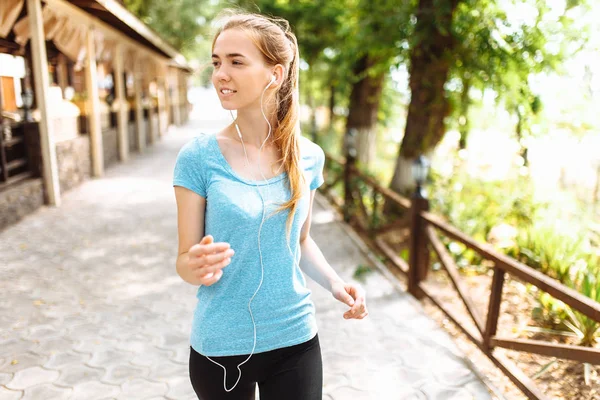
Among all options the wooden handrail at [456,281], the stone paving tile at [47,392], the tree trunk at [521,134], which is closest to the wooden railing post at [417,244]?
the wooden handrail at [456,281]

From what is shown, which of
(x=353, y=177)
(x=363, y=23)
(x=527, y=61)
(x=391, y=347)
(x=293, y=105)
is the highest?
(x=363, y=23)

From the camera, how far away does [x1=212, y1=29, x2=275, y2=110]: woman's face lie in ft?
5.08

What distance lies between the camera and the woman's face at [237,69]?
5.08 ft

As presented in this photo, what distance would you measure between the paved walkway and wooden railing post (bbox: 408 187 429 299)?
0.19 m

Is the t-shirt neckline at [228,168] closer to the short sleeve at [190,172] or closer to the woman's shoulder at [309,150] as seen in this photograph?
the short sleeve at [190,172]

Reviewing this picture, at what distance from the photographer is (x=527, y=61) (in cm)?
680

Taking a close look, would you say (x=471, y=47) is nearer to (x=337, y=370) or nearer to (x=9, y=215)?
(x=337, y=370)

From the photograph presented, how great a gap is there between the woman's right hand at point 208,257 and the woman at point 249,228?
0.46 ft

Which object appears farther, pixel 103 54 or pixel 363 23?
pixel 103 54

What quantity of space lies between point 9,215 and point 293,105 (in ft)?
23.1

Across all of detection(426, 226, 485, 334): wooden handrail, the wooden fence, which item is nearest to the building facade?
the wooden fence

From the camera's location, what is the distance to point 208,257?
1281 millimetres

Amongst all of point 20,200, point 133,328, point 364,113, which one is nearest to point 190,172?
point 133,328

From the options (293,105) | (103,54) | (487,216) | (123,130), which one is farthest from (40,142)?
(293,105)
